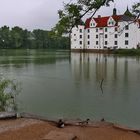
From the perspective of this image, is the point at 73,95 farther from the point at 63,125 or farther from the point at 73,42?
the point at 73,42

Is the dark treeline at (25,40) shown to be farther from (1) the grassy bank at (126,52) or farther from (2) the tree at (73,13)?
(2) the tree at (73,13)

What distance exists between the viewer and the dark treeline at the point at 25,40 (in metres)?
77.3

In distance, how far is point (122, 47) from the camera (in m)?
51.8

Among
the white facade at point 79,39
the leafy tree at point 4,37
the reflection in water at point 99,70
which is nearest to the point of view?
the reflection in water at point 99,70

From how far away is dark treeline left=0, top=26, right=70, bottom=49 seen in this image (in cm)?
7731

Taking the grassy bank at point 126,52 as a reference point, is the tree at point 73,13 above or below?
above

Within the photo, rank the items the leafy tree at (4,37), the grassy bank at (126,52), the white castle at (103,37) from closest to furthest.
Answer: the grassy bank at (126,52), the white castle at (103,37), the leafy tree at (4,37)

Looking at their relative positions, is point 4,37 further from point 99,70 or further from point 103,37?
point 99,70

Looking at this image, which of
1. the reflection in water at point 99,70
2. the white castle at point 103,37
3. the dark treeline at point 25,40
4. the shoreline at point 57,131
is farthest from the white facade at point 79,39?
the shoreline at point 57,131

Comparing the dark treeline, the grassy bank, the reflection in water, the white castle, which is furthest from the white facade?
the reflection in water

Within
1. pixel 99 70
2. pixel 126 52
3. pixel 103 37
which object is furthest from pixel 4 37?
pixel 99 70

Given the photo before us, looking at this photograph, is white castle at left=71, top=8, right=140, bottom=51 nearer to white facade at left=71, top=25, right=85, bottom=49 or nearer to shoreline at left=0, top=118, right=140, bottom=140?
white facade at left=71, top=25, right=85, bottom=49

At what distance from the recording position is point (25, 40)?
8244cm

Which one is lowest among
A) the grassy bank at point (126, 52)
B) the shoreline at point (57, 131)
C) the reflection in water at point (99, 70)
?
the reflection in water at point (99, 70)
